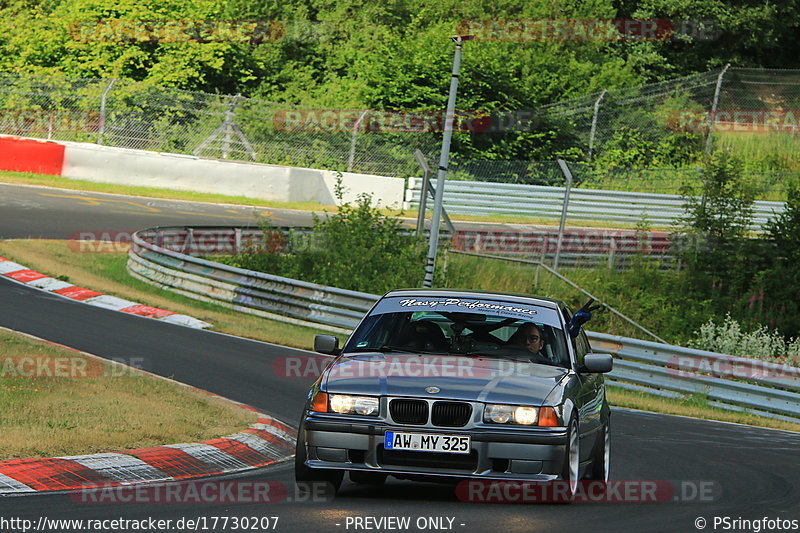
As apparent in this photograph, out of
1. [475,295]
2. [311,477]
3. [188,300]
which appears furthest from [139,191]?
[311,477]

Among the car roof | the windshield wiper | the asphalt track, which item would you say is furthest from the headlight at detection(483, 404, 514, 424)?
the car roof

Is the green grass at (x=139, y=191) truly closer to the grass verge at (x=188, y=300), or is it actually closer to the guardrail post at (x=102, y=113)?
the guardrail post at (x=102, y=113)

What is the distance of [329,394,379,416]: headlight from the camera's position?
7543mm

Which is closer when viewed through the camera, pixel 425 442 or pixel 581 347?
pixel 425 442

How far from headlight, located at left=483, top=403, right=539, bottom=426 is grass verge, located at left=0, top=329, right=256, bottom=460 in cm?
319

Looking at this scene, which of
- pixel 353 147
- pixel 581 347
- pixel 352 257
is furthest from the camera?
pixel 353 147

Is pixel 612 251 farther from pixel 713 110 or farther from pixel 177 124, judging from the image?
pixel 177 124

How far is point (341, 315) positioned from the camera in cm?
2153

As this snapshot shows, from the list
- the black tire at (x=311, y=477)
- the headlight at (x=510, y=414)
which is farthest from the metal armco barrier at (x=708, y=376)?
the black tire at (x=311, y=477)

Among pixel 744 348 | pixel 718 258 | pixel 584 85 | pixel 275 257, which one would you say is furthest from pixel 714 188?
pixel 584 85

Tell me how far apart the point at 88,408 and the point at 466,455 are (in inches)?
180

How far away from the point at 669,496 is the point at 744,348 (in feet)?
52.6

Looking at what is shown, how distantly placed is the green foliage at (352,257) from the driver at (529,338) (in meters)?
16.3

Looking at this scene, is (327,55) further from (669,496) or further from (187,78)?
(669,496)
